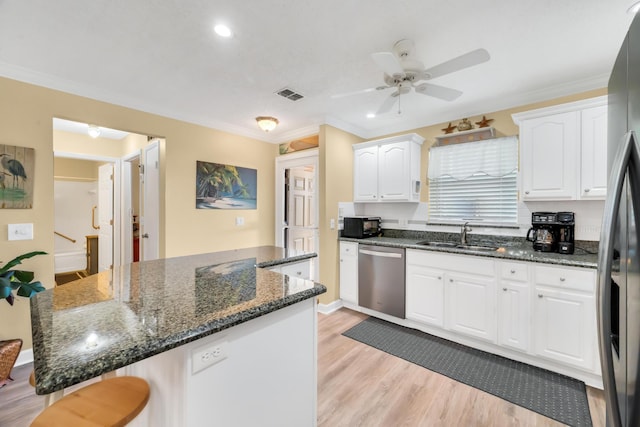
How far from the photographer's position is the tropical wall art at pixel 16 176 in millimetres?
2209

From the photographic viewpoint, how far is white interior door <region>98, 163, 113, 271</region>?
4.45 meters

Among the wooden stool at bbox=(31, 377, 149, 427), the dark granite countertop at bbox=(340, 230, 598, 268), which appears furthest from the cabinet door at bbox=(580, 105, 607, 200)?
the wooden stool at bbox=(31, 377, 149, 427)

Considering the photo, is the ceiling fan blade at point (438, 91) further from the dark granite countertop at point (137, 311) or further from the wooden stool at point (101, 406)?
the wooden stool at point (101, 406)

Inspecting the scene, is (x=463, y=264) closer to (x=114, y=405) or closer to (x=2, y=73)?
(x=114, y=405)

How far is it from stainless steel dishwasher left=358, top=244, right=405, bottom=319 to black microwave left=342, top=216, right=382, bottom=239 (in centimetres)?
20

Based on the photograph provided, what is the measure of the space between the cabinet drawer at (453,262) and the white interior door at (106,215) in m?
4.73

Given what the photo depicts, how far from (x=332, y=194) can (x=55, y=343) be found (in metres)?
3.04

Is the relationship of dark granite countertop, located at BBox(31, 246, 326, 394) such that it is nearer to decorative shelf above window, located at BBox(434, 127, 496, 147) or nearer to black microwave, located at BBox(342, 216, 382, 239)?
black microwave, located at BBox(342, 216, 382, 239)

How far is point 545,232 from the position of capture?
2.50 metres

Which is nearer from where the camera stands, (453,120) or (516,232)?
(516,232)

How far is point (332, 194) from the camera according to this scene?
360 cm

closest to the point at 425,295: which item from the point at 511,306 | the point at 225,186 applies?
the point at 511,306

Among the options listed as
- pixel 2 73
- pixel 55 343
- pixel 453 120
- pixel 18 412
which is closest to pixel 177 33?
pixel 2 73

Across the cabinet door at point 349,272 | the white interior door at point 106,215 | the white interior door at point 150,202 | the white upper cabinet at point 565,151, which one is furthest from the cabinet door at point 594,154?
the white interior door at point 106,215
